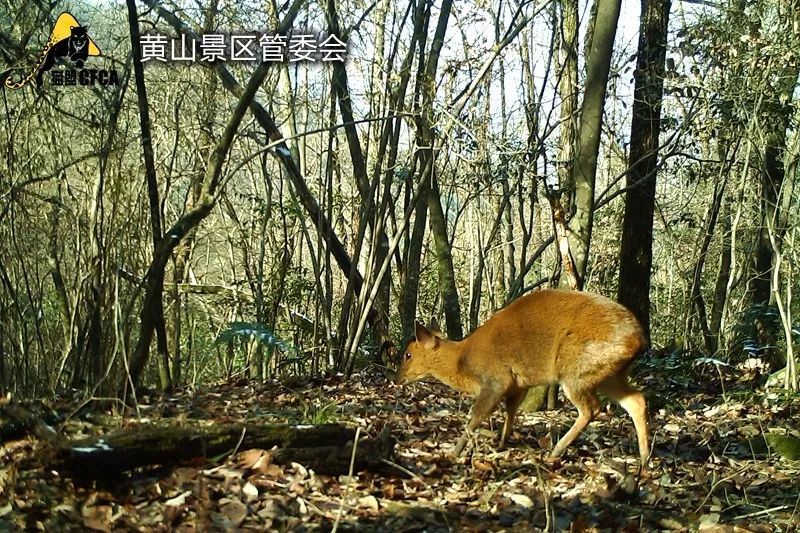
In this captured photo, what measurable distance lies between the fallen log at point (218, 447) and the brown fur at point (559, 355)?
1120mm

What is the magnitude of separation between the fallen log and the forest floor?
7 cm

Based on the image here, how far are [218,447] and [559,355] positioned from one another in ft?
9.34

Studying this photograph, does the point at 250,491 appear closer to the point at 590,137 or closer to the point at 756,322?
the point at 590,137

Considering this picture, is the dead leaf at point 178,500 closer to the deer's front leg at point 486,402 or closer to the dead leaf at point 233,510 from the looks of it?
the dead leaf at point 233,510

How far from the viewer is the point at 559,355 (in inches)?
260

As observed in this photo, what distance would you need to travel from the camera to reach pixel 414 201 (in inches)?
371

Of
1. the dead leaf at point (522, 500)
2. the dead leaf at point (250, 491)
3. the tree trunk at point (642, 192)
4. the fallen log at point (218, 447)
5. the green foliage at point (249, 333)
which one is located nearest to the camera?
the fallen log at point (218, 447)

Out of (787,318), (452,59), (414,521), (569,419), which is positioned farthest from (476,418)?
(452,59)

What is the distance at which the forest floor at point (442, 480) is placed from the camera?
4188 mm

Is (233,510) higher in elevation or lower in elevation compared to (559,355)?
lower

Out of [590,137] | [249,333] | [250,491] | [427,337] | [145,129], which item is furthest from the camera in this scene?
[249,333]

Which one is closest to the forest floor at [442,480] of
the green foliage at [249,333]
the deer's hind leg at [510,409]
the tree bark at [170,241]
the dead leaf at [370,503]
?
the dead leaf at [370,503]

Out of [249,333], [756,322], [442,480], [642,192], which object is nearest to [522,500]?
[442,480]

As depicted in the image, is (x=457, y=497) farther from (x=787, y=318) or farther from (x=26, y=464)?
(x=787, y=318)
